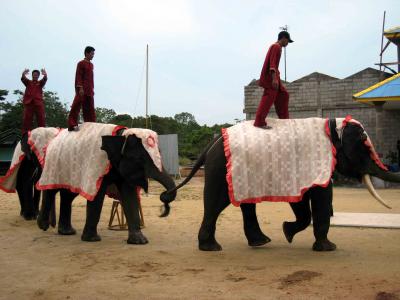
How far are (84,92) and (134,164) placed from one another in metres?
1.86

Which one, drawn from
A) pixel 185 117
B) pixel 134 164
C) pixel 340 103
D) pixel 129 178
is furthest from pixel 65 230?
pixel 185 117

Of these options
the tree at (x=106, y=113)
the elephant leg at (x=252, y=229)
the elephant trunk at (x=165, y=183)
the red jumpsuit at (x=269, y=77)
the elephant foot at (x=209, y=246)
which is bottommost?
the elephant foot at (x=209, y=246)

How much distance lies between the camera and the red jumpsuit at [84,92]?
25.6 feet

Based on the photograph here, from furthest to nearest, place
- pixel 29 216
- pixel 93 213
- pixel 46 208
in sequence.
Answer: pixel 29 216, pixel 46 208, pixel 93 213

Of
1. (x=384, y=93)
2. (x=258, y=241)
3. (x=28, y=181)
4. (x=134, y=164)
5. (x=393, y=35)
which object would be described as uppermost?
(x=393, y=35)

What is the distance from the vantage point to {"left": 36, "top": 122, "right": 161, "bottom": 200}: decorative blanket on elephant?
691 centimetres

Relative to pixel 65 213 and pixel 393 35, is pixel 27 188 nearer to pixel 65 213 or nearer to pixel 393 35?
pixel 65 213

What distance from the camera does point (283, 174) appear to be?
585 centimetres

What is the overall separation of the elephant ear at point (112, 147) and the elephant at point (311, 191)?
1.01m

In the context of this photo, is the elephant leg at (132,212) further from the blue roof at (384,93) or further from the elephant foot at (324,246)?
the blue roof at (384,93)

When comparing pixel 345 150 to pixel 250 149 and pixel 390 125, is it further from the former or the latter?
pixel 390 125

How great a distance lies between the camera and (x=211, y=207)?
623 cm

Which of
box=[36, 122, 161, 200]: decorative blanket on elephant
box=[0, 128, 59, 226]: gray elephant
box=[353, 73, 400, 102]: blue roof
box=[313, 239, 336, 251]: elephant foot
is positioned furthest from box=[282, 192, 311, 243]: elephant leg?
box=[353, 73, 400, 102]: blue roof

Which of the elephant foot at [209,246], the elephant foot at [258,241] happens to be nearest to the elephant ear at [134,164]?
the elephant foot at [209,246]
